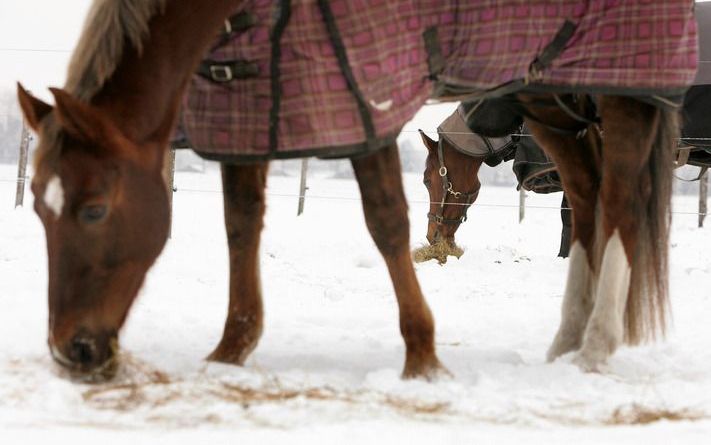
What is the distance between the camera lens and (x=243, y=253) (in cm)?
247

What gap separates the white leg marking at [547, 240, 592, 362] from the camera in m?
2.79

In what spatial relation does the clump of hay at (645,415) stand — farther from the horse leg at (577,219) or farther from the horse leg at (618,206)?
the horse leg at (577,219)

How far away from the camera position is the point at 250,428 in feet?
5.14

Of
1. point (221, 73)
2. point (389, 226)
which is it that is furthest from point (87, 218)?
point (389, 226)

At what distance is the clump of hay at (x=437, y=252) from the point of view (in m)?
6.00

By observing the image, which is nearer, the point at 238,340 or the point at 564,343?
the point at 238,340

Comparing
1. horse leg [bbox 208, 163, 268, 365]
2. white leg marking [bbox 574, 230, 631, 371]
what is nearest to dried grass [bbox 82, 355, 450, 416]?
horse leg [bbox 208, 163, 268, 365]

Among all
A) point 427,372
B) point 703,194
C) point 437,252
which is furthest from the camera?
point 703,194

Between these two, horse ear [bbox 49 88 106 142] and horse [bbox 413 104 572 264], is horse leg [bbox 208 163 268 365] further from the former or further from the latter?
horse [bbox 413 104 572 264]

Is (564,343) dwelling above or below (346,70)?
below

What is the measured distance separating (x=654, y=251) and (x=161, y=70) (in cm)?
171

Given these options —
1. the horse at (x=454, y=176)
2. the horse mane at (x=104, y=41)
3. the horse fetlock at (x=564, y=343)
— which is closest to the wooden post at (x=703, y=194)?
the horse at (x=454, y=176)

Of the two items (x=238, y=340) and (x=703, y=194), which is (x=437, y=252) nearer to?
(x=238, y=340)

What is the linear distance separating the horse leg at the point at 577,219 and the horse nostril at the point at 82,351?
155cm
